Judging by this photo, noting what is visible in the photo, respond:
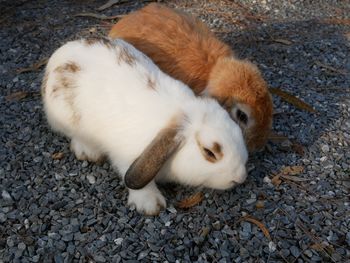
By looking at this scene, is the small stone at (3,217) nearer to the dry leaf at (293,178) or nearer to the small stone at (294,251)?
the small stone at (294,251)

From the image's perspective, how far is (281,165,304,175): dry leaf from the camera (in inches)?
151

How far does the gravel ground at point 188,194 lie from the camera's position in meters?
3.13

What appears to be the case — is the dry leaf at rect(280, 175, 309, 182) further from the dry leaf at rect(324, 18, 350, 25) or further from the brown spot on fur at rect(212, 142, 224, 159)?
the dry leaf at rect(324, 18, 350, 25)

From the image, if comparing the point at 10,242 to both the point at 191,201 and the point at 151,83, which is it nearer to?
the point at 191,201

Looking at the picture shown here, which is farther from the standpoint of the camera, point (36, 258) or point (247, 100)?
point (247, 100)

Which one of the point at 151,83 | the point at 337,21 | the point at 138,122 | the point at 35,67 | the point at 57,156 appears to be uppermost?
the point at 151,83

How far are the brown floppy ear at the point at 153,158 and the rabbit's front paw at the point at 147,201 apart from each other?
→ 0.75 ft

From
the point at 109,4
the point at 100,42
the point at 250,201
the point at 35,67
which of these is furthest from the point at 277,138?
the point at 109,4

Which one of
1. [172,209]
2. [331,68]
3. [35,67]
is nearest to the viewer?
[172,209]

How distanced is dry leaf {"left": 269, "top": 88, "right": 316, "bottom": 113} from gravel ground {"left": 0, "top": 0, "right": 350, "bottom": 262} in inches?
1.9

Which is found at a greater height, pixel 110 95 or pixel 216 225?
pixel 110 95

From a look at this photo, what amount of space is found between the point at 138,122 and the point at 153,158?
14.6 inches

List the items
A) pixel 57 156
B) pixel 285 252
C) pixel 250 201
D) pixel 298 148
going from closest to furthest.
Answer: pixel 285 252
pixel 250 201
pixel 57 156
pixel 298 148

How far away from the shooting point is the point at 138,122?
10.8 ft
